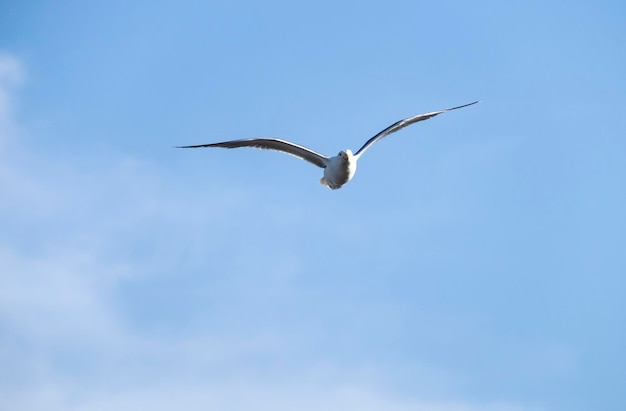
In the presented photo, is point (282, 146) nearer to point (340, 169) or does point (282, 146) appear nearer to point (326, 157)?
point (326, 157)

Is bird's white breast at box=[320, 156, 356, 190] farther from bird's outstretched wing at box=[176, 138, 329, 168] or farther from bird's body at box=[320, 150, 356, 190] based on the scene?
bird's outstretched wing at box=[176, 138, 329, 168]

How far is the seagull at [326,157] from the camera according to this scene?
19.2m

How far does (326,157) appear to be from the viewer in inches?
790

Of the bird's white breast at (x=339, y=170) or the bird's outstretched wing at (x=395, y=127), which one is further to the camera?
the bird's outstretched wing at (x=395, y=127)

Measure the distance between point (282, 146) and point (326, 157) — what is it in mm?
1212

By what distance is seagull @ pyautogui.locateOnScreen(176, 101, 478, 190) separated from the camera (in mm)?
19172

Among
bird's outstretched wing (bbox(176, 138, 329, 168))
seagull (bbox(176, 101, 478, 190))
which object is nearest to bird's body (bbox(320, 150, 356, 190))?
seagull (bbox(176, 101, 478, 190))

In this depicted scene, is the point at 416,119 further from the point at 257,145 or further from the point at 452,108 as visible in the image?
the point at 257,145

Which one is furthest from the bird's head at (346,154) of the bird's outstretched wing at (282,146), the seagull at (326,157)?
the bird's outstretched wing at (282,146)

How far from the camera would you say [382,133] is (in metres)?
20.5

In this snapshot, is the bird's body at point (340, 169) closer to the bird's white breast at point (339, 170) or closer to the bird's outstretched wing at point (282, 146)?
the bird's white breast at point (339, 170)

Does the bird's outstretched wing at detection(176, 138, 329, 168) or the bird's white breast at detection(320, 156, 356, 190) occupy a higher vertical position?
the bird's outstretched wing at detection(176, 138, 329, 168)

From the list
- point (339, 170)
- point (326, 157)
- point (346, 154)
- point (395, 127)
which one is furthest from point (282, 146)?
point (395, 127)

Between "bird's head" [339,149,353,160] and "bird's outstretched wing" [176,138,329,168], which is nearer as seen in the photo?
"bird's head" [339,149,353,160]
